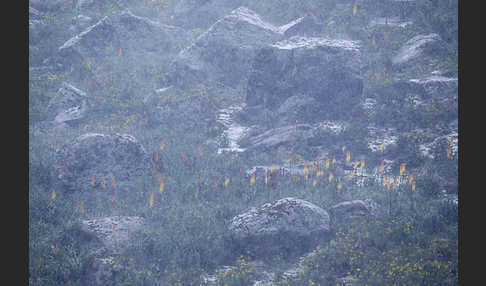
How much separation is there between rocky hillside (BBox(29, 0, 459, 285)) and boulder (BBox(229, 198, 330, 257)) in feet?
0.12

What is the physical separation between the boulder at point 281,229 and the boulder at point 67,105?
10.5 meters

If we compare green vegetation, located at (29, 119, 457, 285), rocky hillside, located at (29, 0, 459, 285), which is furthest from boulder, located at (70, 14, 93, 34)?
green vegetation, located at (29, 119, 457, 285)

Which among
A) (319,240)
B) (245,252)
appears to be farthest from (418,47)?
(245,252)

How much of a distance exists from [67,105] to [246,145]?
8.36 m

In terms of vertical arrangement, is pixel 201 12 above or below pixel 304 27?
above

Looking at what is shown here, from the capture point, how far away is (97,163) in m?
12.2

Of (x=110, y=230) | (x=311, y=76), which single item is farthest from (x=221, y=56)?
(x=110, y=230)

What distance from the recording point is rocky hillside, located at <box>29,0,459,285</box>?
30.0 ft

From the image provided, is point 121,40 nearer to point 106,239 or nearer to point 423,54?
point 423,54

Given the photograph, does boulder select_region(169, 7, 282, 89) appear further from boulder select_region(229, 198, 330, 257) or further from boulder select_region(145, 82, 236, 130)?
boulder select_region(229, 198, 330, 257)

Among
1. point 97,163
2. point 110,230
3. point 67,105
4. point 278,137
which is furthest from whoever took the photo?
point 67,105

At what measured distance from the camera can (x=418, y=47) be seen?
59.1ft

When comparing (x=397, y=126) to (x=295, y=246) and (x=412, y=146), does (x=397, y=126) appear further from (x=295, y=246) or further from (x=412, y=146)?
(x=295, y=246)

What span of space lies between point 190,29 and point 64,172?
16649mm
